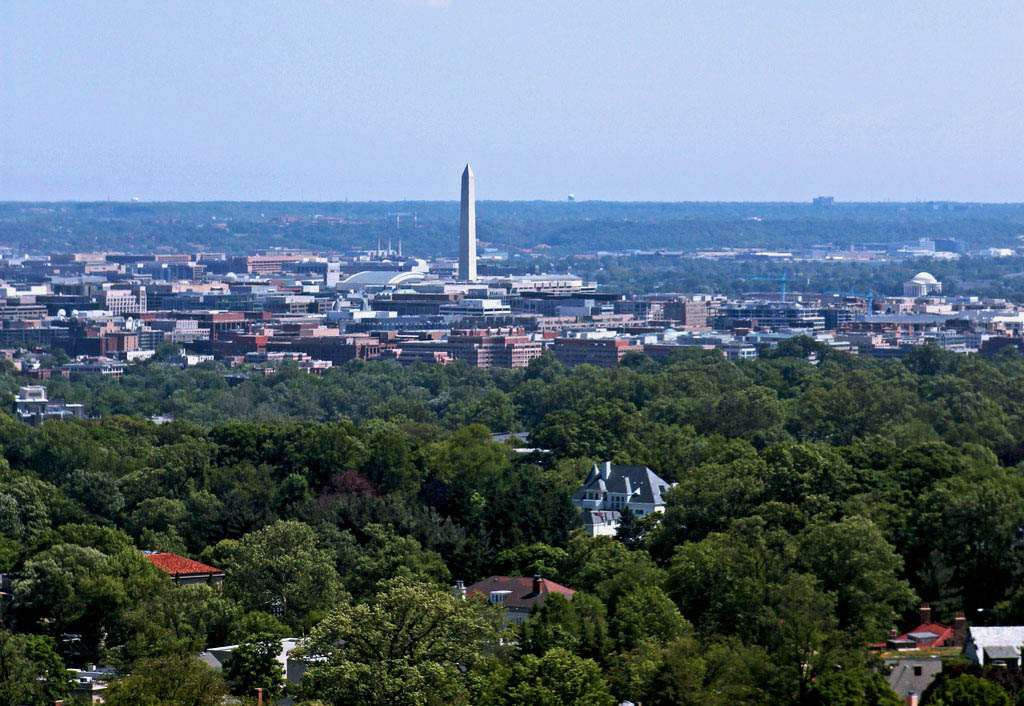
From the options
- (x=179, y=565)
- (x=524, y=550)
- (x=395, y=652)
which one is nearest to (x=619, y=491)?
(x=524, y=550)

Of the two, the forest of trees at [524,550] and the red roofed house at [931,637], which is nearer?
the forest of trees at [524,550]

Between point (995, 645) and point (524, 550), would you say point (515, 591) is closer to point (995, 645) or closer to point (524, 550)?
point (524, 550)

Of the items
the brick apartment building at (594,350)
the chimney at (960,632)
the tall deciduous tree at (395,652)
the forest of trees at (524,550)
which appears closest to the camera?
the tall deciduous tree at (395,652)

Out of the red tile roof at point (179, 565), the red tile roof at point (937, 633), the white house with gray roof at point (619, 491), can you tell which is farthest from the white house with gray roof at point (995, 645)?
the white house with gray roof at point (619, 491)

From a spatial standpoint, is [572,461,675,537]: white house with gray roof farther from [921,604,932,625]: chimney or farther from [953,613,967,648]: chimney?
[953,613,967,648]: chimney

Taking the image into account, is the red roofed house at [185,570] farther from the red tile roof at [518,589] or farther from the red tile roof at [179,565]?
the red tile roof at [518,589]

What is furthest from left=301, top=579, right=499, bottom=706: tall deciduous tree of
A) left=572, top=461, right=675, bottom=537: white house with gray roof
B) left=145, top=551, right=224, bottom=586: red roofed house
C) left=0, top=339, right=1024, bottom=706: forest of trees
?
left=572, top=461, right=675, bottom=537: white house with gray roof
